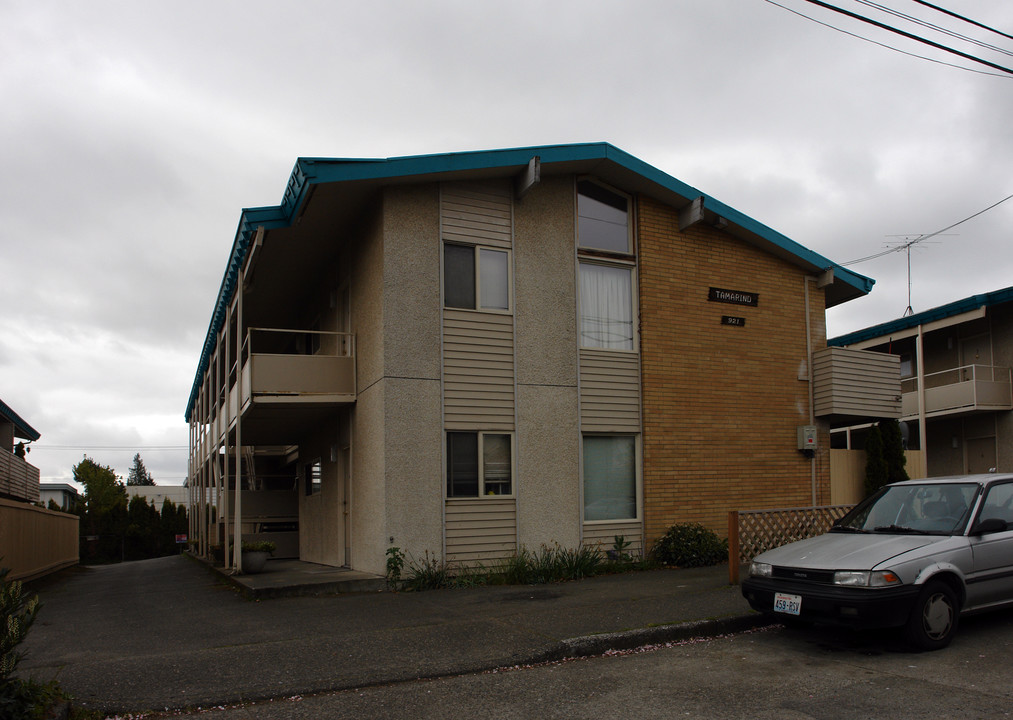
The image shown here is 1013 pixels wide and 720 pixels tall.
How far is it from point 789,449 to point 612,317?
173 inches

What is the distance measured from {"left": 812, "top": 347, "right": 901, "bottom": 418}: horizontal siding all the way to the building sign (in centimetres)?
174

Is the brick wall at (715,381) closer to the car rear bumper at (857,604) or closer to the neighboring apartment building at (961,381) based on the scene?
the car rear bumper at (857,604)

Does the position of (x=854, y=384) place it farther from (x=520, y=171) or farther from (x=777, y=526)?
(x=520, y=171)

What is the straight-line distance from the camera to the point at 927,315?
79.2 ft

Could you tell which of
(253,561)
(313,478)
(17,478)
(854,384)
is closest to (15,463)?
(17,478)

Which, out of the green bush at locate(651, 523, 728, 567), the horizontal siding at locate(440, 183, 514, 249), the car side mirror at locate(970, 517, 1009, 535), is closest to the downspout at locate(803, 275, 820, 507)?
the green bush at locate(651, 523, 728, 567)

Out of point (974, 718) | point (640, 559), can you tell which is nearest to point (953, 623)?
point (974, 718)

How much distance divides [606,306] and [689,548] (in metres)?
4.24

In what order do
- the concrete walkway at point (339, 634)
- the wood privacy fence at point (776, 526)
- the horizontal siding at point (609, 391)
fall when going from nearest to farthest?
the concrete walkway at point (339, 634) → the wood privacy fence at point (776, 526) → the horizontal siding at point (609, 391)

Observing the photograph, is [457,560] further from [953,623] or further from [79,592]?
[79,592]

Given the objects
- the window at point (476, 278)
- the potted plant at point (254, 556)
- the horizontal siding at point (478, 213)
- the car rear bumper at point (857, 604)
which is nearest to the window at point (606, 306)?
the window at point (476, 278)

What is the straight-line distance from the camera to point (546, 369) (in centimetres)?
1330

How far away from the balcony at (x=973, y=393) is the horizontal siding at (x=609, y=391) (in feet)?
42.0

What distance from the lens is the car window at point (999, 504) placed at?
304 inches
